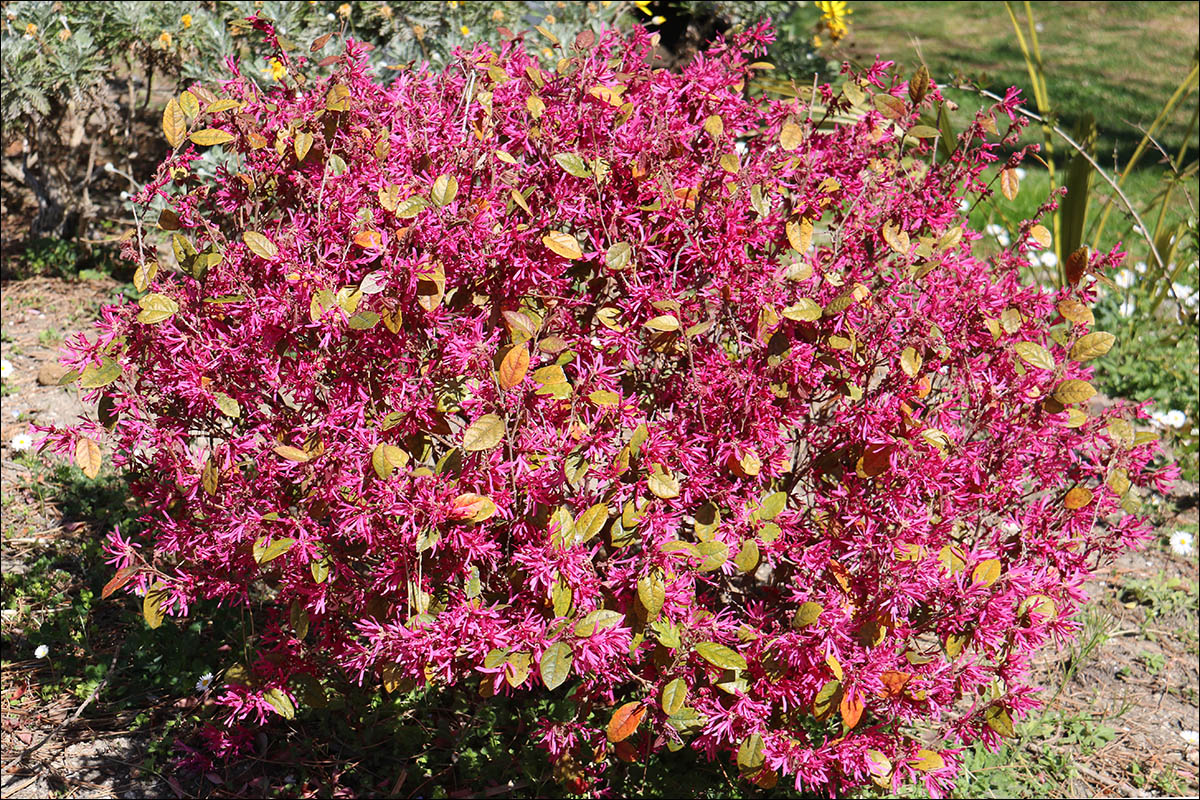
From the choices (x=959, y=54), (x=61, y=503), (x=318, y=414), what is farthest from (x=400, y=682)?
(x=959, y=54)

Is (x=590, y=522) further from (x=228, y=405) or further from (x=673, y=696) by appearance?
(x=228, y=405)

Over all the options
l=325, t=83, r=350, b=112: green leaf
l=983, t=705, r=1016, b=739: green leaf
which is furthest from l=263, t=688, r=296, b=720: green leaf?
l=983, t=705, r=1016, b=739: green leaf

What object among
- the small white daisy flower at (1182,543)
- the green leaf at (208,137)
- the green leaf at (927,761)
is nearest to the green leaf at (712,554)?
the green leaf at (927,761)

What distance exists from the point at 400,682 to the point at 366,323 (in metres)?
0.67

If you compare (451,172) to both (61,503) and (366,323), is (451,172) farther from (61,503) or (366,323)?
(61,503)

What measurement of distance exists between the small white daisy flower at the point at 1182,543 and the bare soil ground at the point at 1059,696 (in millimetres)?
61

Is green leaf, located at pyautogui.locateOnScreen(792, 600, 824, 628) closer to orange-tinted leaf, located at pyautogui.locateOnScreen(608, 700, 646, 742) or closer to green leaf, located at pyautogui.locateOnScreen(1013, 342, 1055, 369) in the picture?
orange-tinted leaf, located at pyautogui.locateOnScreen(608, 700, 646, 742)

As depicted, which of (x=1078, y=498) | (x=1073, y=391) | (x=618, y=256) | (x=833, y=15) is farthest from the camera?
(x=833, y=15)

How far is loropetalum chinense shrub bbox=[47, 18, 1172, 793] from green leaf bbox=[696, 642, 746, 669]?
0.09 meters

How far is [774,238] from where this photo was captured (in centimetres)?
221

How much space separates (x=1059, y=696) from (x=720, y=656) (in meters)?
1.66

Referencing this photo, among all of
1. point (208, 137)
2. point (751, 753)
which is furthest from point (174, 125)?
point (751, 753)

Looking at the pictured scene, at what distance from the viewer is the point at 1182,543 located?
3.51 metres

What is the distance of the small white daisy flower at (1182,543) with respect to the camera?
3.50 metres
